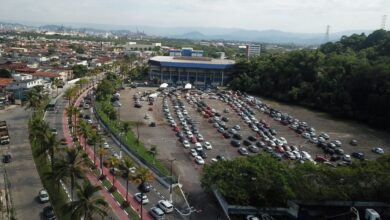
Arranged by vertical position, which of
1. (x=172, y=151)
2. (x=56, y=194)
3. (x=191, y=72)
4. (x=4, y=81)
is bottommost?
(x=56, y=194)

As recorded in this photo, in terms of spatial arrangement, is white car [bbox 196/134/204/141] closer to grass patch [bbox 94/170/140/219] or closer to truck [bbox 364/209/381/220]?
grass patch [bbox 94/170/140/219]

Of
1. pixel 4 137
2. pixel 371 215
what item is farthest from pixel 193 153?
pixel 4 137

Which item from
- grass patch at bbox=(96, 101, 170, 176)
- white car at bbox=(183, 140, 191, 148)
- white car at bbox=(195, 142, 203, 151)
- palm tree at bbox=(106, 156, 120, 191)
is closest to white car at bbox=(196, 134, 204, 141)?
white car at bbox=(195, 142, 203, 151)

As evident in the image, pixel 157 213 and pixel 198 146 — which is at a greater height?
pixel 198 146

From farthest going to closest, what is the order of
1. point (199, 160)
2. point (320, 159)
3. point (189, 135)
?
point (189, 135) → point (320, 159) → point (199, 160)

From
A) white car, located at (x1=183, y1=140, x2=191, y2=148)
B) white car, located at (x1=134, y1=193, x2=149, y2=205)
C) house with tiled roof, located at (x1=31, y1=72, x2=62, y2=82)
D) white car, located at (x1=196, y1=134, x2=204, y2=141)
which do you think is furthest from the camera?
house with tiled roof, located at (x1=31, y1=72, x2=62, y2=82)

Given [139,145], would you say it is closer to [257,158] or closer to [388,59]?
[257,158]

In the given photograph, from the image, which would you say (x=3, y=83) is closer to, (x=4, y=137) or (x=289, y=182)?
(x=4, y=137)
